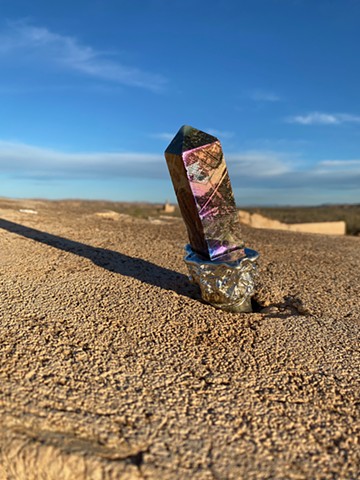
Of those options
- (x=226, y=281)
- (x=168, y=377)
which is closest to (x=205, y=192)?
(x=226, y=281)

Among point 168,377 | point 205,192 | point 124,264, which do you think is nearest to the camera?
point 168,377

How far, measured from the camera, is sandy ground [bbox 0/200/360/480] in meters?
1.64

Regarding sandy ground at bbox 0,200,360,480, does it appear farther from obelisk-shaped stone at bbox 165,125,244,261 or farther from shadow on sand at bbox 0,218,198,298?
obelisk-shaped stone at bbox 165,125,244,261

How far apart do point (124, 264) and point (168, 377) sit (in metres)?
2.06

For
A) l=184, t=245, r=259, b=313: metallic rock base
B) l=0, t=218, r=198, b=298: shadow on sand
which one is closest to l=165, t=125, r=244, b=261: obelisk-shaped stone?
l=184, t=245, r=259, b=313: metallic rock base

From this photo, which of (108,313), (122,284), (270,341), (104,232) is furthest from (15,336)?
(104,232)

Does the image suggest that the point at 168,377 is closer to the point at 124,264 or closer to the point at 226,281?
the point at 226,281

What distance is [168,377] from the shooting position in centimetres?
217

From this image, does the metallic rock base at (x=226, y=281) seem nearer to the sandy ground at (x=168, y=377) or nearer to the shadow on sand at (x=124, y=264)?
the sandy ground at (x=168, y=377)

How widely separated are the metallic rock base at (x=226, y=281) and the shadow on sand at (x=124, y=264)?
0.95 ft

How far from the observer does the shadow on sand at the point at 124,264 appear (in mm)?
3574

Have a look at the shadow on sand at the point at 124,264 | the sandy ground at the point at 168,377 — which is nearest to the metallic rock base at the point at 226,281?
the sandy ground at the point at 168,377

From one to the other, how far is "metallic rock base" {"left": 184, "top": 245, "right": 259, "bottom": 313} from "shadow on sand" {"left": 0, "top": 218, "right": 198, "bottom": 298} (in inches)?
11.4

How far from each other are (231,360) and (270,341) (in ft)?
1.26
